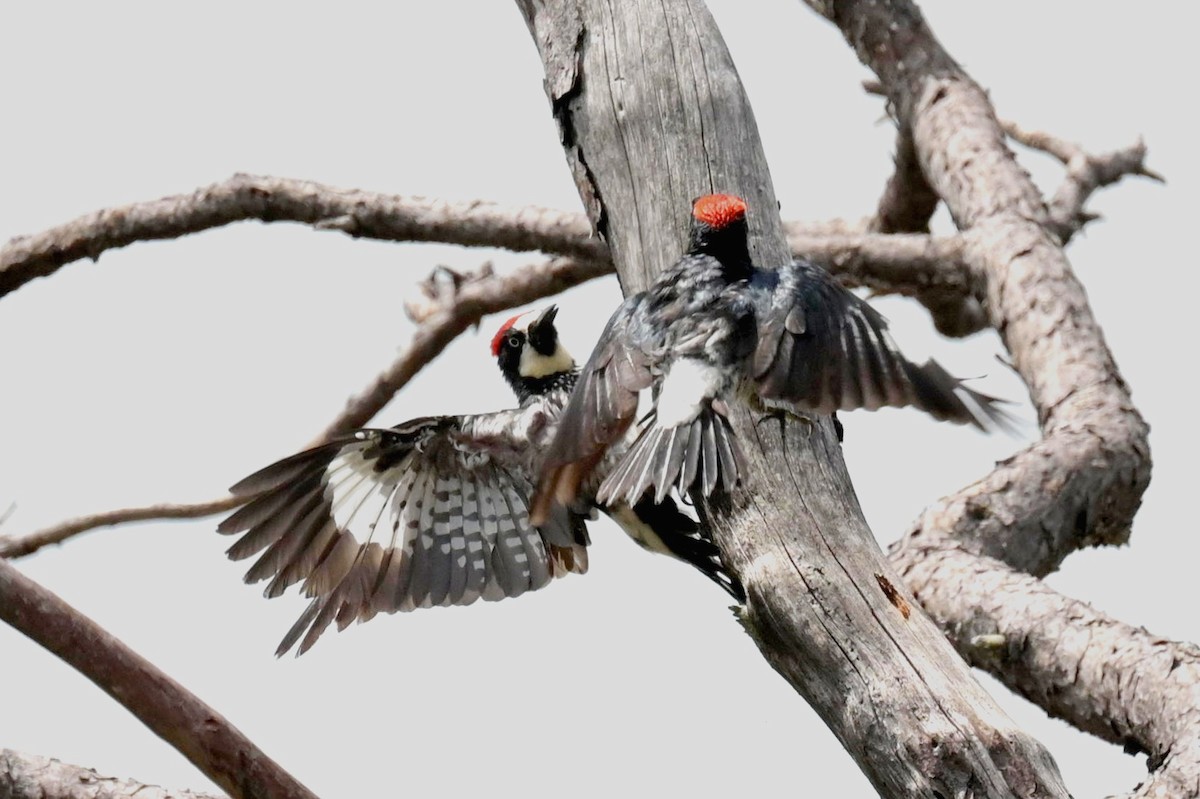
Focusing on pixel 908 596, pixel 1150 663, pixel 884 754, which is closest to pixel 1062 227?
pixel 1150 663

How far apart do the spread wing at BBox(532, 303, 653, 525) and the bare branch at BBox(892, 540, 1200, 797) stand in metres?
1.00

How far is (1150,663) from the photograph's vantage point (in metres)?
2.90

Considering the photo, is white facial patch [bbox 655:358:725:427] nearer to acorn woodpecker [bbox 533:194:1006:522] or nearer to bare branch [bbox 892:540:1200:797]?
acorn woodpecker [bbox 533:194:1006:522]

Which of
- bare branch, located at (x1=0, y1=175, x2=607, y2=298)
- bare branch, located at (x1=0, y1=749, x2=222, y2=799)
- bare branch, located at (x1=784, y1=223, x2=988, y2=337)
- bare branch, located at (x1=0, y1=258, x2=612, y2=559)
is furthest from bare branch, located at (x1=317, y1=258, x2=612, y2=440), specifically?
bare branch, located at (x1=0, y1=749, x2=222, y2=799)

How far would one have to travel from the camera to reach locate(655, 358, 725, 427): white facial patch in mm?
2795

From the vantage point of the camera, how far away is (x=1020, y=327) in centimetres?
421

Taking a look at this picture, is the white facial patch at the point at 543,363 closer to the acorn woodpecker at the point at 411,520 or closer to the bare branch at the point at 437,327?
the acorn woodpecker at the point at 411,520

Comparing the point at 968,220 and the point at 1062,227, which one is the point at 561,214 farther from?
the point at 1062,227

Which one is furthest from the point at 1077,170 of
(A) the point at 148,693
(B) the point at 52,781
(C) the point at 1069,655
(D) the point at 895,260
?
(B) the point at 52,781

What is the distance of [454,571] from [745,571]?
134 centimetres

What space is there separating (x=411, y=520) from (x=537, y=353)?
2.11 feet

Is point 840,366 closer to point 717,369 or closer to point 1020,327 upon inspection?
point 717,369

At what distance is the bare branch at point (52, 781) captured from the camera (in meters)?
2.70

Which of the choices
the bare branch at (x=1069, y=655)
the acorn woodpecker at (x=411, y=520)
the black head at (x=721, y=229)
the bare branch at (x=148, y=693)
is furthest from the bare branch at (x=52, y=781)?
the bare branch at (x=1069, y=655)
